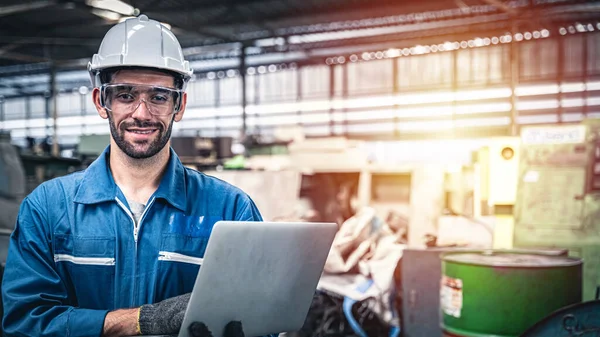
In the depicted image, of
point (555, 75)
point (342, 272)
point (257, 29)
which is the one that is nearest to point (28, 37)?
point (257, 29)

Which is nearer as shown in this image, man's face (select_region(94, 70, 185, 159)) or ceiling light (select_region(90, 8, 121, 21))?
man's face (select_region(94, 70, 185, 159))

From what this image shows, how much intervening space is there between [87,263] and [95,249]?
4 centimetres

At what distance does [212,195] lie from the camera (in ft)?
5.52

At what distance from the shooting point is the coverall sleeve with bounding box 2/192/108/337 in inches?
54.4

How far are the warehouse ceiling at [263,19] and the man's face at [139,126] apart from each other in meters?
4.60

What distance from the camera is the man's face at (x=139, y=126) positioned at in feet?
5.11

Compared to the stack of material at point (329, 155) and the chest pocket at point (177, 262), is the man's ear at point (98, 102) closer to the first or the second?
the chest pocket at point (177, 262)

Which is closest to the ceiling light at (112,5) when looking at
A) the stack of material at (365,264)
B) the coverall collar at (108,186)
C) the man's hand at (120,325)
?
the stack of material at (365,264)

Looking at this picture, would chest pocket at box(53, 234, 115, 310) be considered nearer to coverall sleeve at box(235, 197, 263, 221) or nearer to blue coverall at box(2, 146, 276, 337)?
blue coverall at box(2, 146, 276, 337)

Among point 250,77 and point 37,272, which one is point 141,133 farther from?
point 250,77

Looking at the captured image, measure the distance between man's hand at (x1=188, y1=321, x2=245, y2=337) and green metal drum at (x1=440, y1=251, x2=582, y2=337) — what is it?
1.56 meters

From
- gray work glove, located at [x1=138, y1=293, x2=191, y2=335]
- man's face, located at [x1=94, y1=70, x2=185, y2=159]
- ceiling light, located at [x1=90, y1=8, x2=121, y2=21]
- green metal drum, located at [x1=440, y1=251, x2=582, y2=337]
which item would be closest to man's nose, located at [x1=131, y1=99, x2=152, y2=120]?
man's face, located at [x1=94, y1=70, x2=185, y2=159]

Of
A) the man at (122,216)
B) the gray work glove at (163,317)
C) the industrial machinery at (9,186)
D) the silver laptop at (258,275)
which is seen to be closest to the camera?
the silver laptop at (258,275)

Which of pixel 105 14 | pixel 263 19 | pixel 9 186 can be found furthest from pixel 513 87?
pixel 9 186
